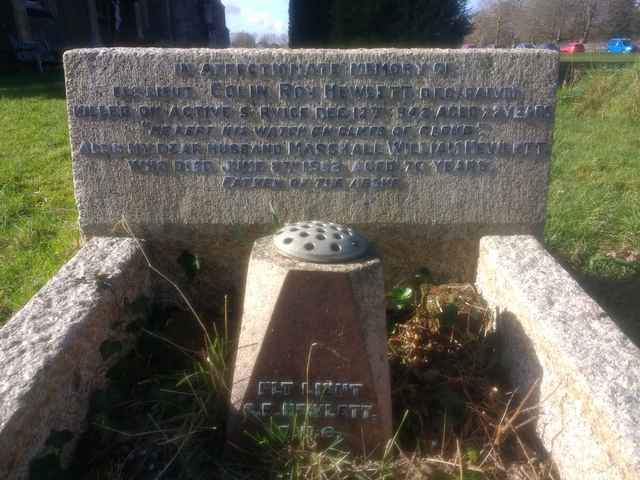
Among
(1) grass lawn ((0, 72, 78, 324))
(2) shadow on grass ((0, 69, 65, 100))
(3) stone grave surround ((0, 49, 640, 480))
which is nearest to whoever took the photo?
(3) stone grave surround ((0, 49, 640, 480))

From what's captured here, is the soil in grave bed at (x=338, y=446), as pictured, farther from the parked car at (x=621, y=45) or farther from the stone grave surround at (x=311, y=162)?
the parked car at (x=621, y=45)

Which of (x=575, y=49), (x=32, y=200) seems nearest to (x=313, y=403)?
(x=32, y=200)

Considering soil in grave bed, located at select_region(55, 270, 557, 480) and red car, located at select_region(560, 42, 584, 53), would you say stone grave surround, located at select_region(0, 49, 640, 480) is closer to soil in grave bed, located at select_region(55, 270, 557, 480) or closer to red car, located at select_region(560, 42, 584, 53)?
soil in grave bed, located at select_region(55, 270, 557, 480)

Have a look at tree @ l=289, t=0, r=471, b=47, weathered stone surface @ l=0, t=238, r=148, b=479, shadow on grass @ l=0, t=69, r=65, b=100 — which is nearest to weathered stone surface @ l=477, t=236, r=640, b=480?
weathered stone surface @ l=0, t=238, r=148, b=479

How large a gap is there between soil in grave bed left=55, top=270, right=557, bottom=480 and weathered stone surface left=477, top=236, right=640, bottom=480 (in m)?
0.10

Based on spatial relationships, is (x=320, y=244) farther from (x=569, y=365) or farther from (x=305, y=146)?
(x=305, y=146)

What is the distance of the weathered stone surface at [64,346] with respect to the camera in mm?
1620

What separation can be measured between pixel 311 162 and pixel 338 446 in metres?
1.19

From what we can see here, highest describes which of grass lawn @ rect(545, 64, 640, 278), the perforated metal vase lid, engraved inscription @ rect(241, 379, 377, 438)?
the perforated metal vase lid

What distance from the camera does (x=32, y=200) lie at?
181 inches

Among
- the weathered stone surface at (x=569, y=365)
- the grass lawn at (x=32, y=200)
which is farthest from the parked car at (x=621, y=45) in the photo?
the weathered stone surface at (x=569, y=365)

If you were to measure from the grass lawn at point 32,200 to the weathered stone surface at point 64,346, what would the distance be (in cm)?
86

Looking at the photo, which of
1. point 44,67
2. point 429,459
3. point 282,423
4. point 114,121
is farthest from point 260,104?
point 44,67

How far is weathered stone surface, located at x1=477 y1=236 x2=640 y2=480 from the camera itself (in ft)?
5.18
